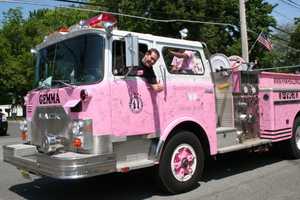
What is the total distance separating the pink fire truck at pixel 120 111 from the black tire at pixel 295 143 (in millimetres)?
1590

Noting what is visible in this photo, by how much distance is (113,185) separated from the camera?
8.64 metres

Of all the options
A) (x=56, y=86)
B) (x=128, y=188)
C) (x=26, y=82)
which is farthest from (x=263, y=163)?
(x=26, y=82)

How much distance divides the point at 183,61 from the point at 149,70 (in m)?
0.92

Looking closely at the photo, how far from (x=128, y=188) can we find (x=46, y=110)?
6.48ft

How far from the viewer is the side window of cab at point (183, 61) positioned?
26.0 feet

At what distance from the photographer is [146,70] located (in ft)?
24.4

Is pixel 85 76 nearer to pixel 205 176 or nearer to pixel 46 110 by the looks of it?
pixel 46 110

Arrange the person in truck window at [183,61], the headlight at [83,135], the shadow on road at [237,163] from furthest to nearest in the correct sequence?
the shadow on road at [237,163]
the person in truck window at [183,61]
the headlight at [83,135]

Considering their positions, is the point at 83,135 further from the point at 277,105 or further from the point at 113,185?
the point at 277,105

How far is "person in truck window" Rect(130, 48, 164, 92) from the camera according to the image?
7.32 meters

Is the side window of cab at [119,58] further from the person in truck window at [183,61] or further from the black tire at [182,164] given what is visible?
the black tire at [182,164]

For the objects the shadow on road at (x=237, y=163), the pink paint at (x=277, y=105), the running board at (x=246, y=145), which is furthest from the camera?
the pink paint at (x=277, y=105)

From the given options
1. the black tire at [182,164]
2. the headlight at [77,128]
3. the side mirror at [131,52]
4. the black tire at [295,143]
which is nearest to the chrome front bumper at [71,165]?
the headlight at [77,128]

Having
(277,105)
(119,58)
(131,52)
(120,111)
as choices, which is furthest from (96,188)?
(277,105)
